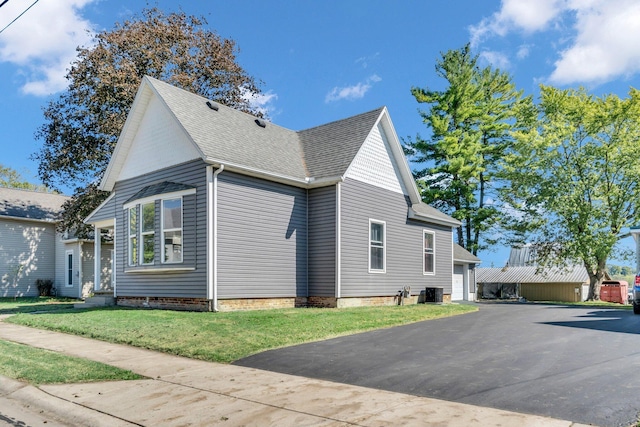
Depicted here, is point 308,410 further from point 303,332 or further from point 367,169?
point 367,169

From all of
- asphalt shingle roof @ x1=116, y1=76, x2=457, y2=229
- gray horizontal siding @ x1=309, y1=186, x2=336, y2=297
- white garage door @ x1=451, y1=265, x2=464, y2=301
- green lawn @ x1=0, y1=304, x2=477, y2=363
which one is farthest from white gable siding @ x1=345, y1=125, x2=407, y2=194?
white garage door @ x1=451, y1=265, x2=464, y2=301

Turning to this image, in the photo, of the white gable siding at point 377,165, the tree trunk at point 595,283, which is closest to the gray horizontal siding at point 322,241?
the white gable siding at point 377,165

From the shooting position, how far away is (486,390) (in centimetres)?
609

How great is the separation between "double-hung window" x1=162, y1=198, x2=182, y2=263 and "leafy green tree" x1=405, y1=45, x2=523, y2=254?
76.1 feet

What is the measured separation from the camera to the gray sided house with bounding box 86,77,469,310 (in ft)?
46.7

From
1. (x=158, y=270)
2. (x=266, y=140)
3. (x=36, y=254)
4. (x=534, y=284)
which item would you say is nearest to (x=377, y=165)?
(x=266, y=140)

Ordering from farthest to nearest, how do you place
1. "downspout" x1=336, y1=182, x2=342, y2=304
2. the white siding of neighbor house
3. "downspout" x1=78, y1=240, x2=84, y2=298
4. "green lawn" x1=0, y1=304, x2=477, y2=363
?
the white siding of neighbor house, "downspout" x1=78, y1=240, x2=84, y2=298, "downspout" x1=336, y1=182, x2=342, y2=304, "green lawn" x1=0, y1=304, x2=477, y2=363

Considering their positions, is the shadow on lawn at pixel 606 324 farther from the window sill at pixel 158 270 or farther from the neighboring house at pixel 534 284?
the neighboring house at pixel 534 284

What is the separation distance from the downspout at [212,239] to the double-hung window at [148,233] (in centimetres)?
261

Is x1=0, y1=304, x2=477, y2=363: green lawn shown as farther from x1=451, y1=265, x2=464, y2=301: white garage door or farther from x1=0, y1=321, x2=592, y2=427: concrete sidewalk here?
x1=451, y1=265, x2=464, y2=301: white garage door

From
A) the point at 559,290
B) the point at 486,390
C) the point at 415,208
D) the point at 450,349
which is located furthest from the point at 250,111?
the point at 559,290

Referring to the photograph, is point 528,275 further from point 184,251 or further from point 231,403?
point 231,403

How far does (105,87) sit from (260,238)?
14.3 metres

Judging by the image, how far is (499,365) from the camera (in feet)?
24.6
